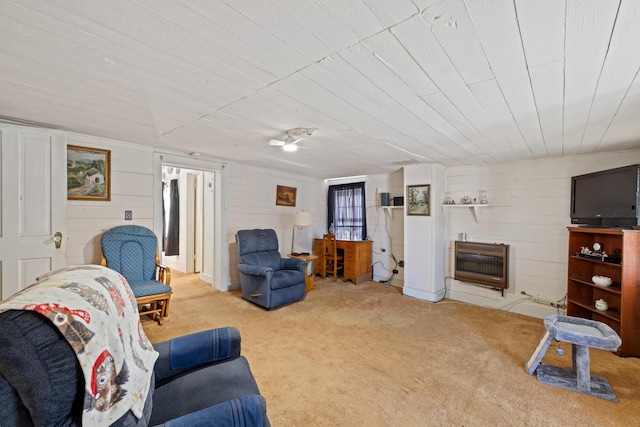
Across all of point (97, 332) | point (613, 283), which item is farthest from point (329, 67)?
point (613, 283)

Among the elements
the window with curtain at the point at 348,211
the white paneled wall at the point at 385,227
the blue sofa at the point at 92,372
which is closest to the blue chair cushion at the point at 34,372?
the blue sofa at the point at 92,372

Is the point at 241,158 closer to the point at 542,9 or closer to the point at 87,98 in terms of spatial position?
the point at 87,98

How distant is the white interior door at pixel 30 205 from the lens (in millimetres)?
2418

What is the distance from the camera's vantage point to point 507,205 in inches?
163

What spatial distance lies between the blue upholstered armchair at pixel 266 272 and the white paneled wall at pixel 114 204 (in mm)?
1356

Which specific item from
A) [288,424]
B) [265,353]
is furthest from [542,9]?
[265,353]

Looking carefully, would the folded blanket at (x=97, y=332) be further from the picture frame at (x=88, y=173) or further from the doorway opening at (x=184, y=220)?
the doorway opening at (x=184, y=220)

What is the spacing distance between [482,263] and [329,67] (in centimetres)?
405

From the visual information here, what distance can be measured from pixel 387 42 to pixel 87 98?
7.16 ft

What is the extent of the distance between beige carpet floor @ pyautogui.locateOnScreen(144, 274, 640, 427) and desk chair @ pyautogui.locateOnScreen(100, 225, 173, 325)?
0.30 m

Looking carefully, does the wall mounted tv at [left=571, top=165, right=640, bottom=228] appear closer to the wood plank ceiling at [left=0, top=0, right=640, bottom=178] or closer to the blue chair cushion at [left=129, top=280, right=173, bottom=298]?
the wood plank ceiling at [left=0, top=0, right=640, bottom=178]

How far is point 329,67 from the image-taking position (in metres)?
1.55

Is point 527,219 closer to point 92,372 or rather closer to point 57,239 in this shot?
point 92,372

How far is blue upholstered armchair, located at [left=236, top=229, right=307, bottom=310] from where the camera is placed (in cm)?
372
